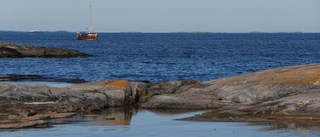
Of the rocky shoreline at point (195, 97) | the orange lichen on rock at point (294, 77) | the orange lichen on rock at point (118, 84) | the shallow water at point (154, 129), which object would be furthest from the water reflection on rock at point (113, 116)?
the orange lichen on rock at point (294, 77)

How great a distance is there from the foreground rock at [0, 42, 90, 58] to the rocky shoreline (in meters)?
58.4

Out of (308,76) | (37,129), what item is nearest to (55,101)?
(37,129)

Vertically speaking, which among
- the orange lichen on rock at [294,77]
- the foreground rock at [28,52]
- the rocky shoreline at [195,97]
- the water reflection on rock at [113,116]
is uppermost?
the orange lichen on rock at [294,77]

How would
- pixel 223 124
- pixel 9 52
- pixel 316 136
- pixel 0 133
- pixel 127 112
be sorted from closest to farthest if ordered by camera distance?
pixel 316 136
pixel 0 133
pixel 223 124
pixel 127 112
pixel 9 52

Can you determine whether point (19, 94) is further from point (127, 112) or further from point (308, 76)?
point (308, 76)

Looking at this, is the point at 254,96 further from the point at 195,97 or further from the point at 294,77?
the point at 195,97

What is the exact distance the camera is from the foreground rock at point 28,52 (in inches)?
3524

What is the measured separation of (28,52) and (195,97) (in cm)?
6380

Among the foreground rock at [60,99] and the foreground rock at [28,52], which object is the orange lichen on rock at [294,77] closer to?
the foreground rock at [60,99]

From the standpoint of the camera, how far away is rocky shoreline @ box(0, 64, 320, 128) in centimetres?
2511

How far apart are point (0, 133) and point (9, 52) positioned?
229ft

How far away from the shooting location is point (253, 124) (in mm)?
22250

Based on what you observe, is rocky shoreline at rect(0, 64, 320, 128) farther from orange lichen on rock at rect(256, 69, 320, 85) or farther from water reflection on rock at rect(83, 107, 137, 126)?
water reflection on rock at rect(83, 107, 137, 126)

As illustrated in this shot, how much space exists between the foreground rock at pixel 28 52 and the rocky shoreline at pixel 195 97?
58.4 metres
